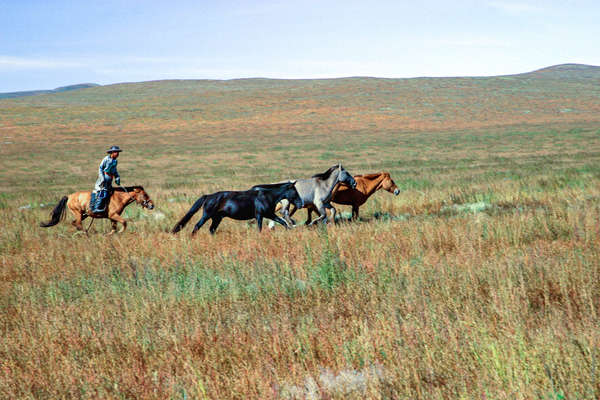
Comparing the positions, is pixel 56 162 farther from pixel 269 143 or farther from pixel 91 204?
pixel 91 204

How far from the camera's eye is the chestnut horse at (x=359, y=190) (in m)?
13.0

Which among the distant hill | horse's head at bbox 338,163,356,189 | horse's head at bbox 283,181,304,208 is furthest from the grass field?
the distant hill

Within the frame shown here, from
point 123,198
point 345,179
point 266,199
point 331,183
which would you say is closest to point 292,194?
point 266,199

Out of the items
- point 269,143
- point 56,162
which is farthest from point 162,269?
point 269,143

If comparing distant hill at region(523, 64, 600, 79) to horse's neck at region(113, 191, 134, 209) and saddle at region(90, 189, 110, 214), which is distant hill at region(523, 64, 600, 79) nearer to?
horse's neck at region(113, 191, 134, 209)

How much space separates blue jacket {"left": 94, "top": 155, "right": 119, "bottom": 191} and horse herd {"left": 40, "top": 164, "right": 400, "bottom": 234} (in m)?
0.40

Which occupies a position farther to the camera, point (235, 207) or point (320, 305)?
point (235, 207)

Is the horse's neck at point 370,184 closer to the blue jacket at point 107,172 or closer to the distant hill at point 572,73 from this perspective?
the blue jacket at point 107,172

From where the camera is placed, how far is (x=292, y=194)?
38.4 ft

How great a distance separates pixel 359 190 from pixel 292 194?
2197 millimetres

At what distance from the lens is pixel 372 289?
5426 millimetres

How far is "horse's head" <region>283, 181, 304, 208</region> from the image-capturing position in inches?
457

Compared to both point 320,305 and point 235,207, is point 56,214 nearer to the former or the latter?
point 235,207

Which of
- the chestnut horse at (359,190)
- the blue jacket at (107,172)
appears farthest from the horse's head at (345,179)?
the blue jacket at (107,172)
